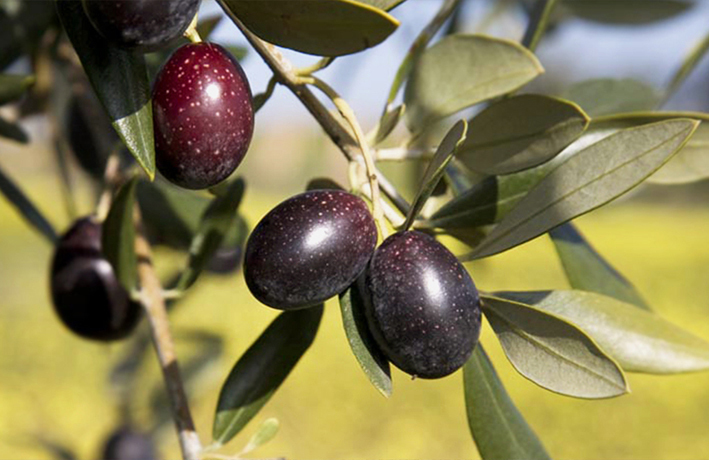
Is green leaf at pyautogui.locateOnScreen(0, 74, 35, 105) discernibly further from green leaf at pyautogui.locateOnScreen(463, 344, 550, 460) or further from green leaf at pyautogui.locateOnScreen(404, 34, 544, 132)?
green leaf at pyautogui.locateOnScreen(463, 344, 550, 460)

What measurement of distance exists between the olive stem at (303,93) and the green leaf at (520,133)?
0.09 metres

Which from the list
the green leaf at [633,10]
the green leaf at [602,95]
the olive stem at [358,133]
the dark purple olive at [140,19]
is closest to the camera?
the dark purple olive at [140,19]

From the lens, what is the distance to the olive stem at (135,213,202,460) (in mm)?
784

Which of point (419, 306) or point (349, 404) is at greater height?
point (419, 306)

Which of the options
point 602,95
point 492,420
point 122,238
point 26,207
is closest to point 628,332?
point 492,420

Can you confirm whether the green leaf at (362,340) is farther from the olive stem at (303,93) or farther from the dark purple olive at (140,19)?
the dark purple olive at (140,19)

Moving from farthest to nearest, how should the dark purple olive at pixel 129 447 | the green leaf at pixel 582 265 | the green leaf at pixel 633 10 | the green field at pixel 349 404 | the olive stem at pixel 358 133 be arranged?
A: 1. the green field at pixel 349 404
2. the dark purple olive at pixel 129 447
3. the green leaf at pixel 633 10
4. the green leaf at pixel 582 265
5. the olive stem at pixel 358 133

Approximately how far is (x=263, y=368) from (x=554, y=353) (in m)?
0.27

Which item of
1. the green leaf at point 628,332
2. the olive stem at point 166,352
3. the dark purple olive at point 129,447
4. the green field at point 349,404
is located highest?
the green leaf at point 628,332

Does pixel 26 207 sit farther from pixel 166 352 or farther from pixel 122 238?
pixel 166 352

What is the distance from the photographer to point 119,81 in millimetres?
557

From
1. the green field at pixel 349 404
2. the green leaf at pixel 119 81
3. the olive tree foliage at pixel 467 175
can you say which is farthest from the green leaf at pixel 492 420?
the green field at pixel 349 404

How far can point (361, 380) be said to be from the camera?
18.5 ft

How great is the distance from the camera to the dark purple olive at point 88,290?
105 cm
